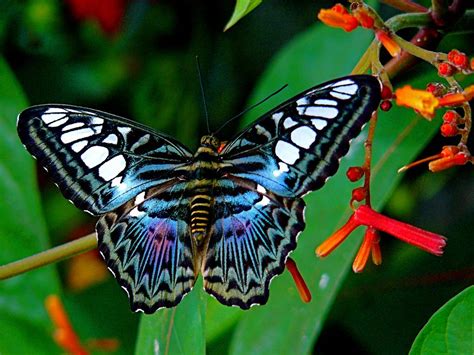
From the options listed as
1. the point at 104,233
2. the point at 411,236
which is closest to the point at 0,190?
the point at 104,233

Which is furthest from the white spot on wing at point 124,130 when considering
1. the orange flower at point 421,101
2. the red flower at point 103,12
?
the red flower at point 103,12

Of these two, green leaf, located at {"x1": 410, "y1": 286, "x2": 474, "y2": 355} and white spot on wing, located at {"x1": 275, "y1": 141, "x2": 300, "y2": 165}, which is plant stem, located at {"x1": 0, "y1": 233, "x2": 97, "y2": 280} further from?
green leaf, located at {"x1": 410, "y1": 286, "x2": 474, "y2": 355}

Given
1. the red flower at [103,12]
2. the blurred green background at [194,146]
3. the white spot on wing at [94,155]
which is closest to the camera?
the white spot on wing at [94,155]

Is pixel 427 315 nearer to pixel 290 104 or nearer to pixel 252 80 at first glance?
pixel 252 80

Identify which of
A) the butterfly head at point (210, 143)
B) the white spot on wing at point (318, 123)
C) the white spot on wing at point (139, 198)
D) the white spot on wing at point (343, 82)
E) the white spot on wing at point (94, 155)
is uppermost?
the white spot on wing at point (343, 82)

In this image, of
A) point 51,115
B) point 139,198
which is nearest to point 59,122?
point 51,115

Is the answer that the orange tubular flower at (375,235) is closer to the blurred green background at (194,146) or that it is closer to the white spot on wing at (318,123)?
the white spot on wing at (318,123)

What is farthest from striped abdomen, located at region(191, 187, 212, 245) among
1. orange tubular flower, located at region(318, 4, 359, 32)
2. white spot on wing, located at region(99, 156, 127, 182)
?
orange tubular flower, located at region(318, 4, 359, 32)

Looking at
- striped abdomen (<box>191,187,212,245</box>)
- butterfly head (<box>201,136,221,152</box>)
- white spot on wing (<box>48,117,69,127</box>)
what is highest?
white spot on wing (<box>48,117,69,127</box>)
